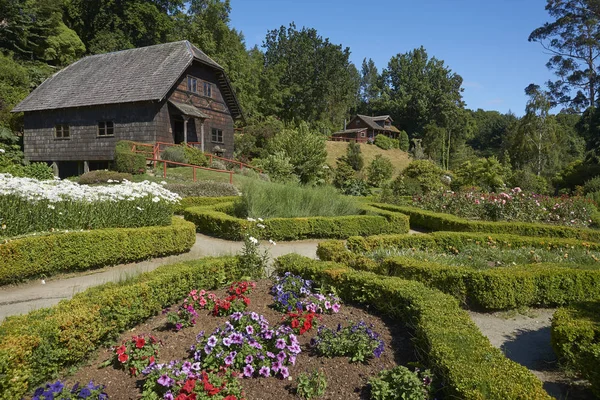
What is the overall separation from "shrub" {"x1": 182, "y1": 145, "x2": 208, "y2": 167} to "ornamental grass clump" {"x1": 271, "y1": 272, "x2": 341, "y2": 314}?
→ 16834mm

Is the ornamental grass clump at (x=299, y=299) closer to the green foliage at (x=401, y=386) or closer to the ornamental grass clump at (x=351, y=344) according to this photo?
the ornamental grass clump at (x=351, y=344)

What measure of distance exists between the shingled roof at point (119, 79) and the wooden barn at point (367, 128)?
32337 mm

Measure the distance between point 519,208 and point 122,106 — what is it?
2050 centimetres

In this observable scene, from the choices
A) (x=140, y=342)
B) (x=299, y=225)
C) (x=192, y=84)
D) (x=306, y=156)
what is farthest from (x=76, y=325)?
(x=192, y=84)

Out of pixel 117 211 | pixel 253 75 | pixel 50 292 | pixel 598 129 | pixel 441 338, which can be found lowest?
pixel 50 292

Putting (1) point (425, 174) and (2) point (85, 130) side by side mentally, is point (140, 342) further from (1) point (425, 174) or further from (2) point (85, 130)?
(2) point (85, 130)

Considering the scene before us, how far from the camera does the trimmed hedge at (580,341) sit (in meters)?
3.42

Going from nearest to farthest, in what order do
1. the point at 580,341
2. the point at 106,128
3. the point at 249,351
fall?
the point at 249,351 < the point at 580,341 < the point at 106,128

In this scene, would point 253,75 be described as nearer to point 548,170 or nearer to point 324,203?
point 548,170

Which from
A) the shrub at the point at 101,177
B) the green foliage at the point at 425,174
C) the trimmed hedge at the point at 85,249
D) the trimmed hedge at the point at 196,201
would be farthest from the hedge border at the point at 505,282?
the shrub at the point at 101,177

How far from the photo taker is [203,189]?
15.5 m

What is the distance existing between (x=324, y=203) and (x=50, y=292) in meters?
7.54

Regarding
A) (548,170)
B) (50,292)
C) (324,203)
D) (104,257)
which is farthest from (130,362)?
(548,170)

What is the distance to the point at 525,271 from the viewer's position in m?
5.90
